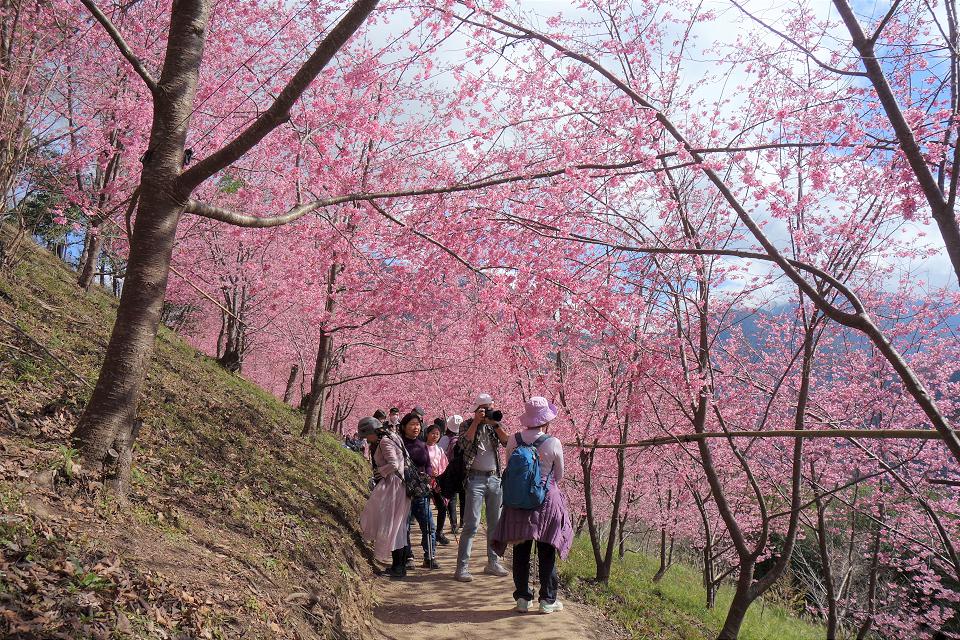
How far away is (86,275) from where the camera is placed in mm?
10305

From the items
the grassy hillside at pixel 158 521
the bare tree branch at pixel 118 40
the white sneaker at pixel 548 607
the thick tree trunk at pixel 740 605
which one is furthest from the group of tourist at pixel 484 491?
the bare tree branch at pixel 118 40

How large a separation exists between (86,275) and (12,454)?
825 cm

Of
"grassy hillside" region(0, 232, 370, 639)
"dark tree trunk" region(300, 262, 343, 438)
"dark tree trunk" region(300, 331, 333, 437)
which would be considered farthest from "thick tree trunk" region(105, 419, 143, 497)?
"dark tree trunk" region(300, 331, 333, 437)

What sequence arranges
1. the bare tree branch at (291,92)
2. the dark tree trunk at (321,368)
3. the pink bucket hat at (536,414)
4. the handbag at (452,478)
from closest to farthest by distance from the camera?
1. the bare tree branch at (291,92)
2. the pink bucket hat at (536,414)
3. the handbag at (452,478)
4. the dark tree trunk at (321,368)

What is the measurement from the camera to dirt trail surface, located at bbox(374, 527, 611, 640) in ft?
16.5

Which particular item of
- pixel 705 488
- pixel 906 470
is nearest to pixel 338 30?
pixel 906 470

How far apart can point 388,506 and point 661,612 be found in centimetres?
519

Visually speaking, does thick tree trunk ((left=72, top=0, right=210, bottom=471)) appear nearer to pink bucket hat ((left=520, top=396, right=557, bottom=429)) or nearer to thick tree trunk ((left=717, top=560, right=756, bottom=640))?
pink bucket hat ((left=520, top=396, right=557, bottom=429))

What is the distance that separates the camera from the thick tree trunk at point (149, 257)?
12.4ft

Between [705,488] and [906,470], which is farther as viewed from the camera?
[705,488]

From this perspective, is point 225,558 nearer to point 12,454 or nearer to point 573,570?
point 12,454

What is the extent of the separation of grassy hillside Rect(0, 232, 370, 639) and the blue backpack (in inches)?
66.1

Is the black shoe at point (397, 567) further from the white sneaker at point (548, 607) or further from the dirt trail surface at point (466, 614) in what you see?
the white sneaker at point (548, 607)

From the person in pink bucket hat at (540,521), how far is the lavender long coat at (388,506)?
1.36m
